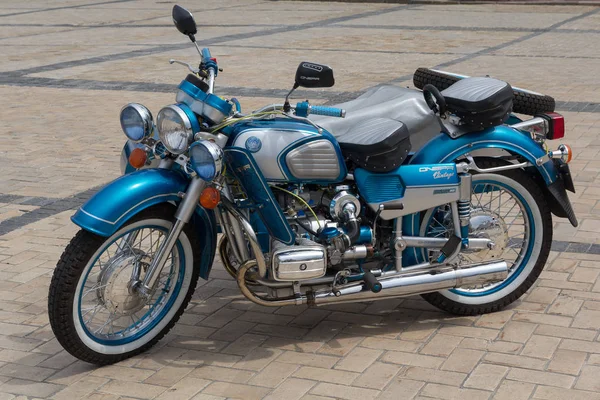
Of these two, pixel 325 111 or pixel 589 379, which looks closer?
pixel 589 379

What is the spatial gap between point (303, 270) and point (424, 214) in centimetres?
73

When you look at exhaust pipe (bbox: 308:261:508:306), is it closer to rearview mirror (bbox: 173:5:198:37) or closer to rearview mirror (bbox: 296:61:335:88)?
rearview mirror (bbox: 296:61:335:88)

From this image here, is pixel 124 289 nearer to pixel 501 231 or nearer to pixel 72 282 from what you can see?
pixel 72 282

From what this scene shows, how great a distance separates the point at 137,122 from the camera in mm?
4109

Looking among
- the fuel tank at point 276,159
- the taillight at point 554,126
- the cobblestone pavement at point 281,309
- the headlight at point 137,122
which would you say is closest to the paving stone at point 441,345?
the cobblestone pavement at point 281,309

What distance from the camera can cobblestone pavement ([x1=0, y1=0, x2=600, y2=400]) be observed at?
158 inches

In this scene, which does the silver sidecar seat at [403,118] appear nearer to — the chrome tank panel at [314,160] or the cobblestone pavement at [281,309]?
the chrome tank panel at [314,160]

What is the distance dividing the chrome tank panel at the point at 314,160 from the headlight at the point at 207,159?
1.11 ft

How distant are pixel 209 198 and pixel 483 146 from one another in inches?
51.9

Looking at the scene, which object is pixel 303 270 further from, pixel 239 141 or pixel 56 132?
pixel 56 132

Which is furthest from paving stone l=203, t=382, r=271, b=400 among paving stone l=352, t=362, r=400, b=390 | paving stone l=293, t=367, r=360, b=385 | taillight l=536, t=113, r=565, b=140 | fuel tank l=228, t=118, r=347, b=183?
taillight l=536, t=113, r=565, b=140

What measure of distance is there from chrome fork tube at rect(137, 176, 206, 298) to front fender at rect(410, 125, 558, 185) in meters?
1.05

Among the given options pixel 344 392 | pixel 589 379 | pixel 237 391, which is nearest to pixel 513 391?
pixel 589 379

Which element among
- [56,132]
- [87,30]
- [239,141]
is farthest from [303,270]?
[87,30]
